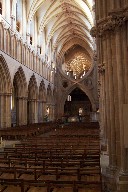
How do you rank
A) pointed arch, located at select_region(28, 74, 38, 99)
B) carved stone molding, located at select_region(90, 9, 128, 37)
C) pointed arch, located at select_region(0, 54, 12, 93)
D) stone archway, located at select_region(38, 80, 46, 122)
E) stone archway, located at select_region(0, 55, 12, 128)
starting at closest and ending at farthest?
1. carved stone molding, located at select_region(90, 9, 128, 37)
2. pointed arch, located at select_region(0, 54, 12, 93)
3. stone archway, located at select_region(0, 55, 12, 128)
4. pointed arch, located at select_region(28, 74, 38, 99)
5. stone archway, located at select_region(38, 80, 46, 122)

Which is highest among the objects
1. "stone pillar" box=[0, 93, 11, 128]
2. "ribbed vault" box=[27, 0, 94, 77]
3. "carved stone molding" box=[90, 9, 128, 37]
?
"ribbed vault" box=[27, 0, 94, 77]

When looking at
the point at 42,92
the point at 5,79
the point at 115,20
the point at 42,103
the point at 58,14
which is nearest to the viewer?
the point at 115,20

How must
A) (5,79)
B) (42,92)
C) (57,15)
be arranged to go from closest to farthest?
(5,79) < (57,15) < (42,92)

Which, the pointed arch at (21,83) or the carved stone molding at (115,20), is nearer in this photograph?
the carved stone molding at (115,20)

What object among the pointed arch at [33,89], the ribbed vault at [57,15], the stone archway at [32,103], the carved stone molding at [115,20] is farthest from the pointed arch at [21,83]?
the carved stone molding at [115,20]

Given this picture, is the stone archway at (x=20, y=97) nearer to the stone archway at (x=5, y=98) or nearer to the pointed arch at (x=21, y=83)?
the pointed arch at (x=21, y=83)

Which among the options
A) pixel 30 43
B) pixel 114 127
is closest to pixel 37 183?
pixel 114 127

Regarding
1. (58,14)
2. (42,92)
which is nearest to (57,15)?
(58,14)

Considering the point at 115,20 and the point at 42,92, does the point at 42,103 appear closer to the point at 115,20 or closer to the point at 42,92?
the point at 42,92

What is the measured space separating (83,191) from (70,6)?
38.6 metres

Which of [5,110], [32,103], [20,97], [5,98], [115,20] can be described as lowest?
[5,110]

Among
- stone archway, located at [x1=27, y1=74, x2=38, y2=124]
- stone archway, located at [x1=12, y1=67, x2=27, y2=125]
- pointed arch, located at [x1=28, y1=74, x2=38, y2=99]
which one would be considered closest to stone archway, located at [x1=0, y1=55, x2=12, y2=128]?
stone archway, located at [x1=12, y1=67, x2=27, y2=125]

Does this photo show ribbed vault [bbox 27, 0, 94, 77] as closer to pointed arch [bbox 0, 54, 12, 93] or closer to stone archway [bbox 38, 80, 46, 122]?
stone archway [bbox 38, 80, 46, 122]

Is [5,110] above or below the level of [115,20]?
below
